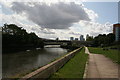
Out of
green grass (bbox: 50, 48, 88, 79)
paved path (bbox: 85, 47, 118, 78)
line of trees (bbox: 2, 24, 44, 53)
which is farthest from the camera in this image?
line of trees (bbox: 2, 24, 44, 53)

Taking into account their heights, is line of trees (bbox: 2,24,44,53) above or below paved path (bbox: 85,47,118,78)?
above

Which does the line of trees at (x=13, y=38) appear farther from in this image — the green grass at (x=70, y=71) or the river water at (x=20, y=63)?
the green grass at (x=70, y=71)

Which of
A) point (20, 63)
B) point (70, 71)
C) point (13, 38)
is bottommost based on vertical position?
point (20, 63)

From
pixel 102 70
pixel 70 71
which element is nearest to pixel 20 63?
pixel 102 70

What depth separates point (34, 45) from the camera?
115250 mm

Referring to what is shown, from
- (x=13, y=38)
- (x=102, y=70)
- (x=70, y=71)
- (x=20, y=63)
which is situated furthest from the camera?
(x=13, y=38)

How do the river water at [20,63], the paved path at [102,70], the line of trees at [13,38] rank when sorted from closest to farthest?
1. the paved path at [102,70]
2. the river water at [20,63]
3. the line of trees at [13,38]

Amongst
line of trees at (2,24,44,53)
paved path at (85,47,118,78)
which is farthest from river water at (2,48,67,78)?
line of trees at (2,24,44,53)

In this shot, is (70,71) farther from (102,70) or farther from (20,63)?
(20,63)

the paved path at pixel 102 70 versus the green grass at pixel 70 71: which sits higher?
the green grass at pixel 70 71

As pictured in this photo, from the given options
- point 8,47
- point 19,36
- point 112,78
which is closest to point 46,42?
point 19,36

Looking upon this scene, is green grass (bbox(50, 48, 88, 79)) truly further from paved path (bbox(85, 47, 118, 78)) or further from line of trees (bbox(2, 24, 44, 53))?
line of trees (bbox(2, 24, 44, 53))

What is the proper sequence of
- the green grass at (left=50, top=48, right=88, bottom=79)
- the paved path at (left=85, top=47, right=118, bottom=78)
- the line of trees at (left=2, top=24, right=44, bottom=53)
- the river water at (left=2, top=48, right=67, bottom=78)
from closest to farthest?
the green grass at (left=50, top=48, right=88, bottom=79), the paved path at (left=85, top=47, right=118, bottom=78), the river water at (left=2, top=48, right=67, bottom=78), the line of trees at (left=2, top=24, right=44, bottom=53)

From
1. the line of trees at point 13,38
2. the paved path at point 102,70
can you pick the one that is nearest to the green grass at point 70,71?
the paved path at point 102,70
